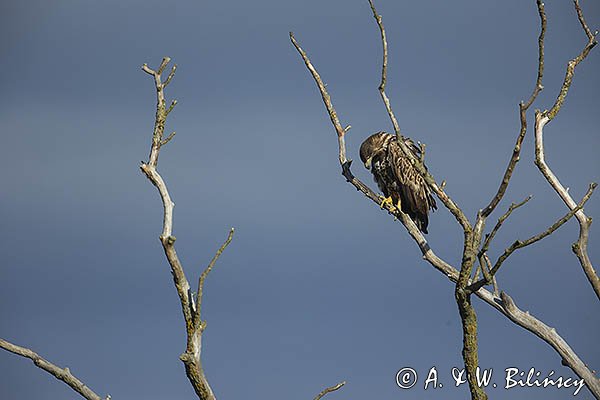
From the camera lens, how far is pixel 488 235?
490cm

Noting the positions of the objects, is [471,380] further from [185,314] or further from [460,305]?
[185,314]

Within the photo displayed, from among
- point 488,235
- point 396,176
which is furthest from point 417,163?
point 396,176

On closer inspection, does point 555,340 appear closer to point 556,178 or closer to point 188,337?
point 556,178

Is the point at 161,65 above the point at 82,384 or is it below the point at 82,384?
above

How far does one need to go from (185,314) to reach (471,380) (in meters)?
1.56

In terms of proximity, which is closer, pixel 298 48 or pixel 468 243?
pixel 468 243

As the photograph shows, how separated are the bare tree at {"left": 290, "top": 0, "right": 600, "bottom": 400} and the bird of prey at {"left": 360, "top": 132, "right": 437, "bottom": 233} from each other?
2393 mm

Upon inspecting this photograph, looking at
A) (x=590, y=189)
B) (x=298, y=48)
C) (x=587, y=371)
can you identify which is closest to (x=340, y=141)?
(x=298, y=48)

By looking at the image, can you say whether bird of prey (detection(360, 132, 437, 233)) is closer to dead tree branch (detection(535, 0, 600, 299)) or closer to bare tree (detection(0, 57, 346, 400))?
dead tree branch (detection(535, 0, 600, 299))

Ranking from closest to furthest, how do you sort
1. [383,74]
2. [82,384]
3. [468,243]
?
[82,384], [468,243], [383,74]

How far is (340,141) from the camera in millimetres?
6977

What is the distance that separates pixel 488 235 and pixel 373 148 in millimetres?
5248

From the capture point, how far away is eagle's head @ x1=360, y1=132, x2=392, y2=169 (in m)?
10.1

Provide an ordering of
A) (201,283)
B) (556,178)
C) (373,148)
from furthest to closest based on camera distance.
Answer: (373,148), (556,178), (201,283)
